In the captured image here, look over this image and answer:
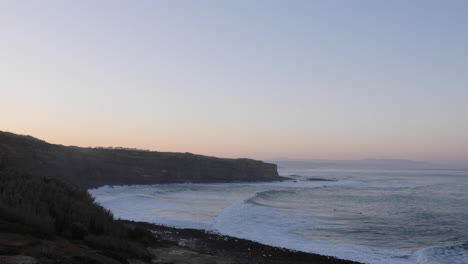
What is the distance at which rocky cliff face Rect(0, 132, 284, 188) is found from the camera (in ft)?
143

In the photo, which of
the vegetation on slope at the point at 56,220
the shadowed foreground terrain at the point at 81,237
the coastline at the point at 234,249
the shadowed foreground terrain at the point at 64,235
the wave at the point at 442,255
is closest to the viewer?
the shadowed foreground terrain at the point at 64,235

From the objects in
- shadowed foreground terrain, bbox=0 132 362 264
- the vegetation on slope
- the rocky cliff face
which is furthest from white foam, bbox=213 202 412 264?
the rocky cliff face

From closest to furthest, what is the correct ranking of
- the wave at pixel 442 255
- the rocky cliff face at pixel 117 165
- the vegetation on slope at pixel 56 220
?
the vegetation on slope at pixel 56 220
the wave at pixel 442 255
the rocky cliff face at pixel 117 165

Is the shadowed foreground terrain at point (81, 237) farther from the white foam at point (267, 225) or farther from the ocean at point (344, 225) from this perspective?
the ocean at point (344, 225)

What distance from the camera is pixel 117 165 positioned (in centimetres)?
6378

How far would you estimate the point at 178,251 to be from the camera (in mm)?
11508

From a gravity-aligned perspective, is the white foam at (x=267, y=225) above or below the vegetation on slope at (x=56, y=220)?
below

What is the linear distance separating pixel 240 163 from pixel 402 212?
60218 mm

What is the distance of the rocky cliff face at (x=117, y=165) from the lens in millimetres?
43625

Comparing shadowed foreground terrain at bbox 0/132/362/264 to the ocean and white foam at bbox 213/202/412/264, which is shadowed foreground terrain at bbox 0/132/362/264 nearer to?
white foam at bbox 213/202/412/264

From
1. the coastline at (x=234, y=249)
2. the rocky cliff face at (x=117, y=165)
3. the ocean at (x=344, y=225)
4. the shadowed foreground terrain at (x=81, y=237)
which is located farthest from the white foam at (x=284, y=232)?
the rocky cliff face at (x=117, y=165)

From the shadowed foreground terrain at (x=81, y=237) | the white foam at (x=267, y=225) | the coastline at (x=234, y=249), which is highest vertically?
the shadowed foreground terrain at (x=81, y=237)

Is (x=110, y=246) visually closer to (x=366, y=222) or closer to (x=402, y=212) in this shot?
(x=366, y=222)

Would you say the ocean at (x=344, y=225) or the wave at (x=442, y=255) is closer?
the wave at (x=442, y=255)
